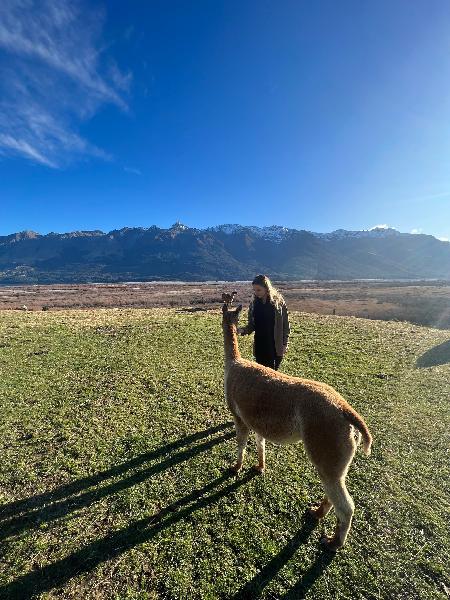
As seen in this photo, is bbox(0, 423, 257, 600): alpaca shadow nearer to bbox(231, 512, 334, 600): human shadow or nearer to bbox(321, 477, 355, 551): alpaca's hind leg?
bbox(231, 512, 334, 600): human shadow

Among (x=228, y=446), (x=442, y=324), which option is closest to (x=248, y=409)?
(x=228, y=446)

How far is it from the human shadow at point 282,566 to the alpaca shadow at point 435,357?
10.6 m

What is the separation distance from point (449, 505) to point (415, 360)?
9139 mm

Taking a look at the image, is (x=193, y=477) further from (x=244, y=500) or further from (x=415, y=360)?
(x=415, y=360)

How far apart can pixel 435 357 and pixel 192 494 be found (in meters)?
12.8

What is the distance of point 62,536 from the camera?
582cm

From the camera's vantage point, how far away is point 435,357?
14.9m

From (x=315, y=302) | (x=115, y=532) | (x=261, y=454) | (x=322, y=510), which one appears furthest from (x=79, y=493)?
(x=315, y=302)

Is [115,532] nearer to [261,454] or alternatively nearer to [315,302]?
[261,454]

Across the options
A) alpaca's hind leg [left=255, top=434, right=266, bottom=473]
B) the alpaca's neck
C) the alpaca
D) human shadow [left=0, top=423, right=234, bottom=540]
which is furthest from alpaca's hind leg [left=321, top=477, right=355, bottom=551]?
human shadow [left=0, top=423, right=234, bottom=540]

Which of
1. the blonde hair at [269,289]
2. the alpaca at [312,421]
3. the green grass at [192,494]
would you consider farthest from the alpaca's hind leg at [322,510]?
the blonde hair at [269,289]

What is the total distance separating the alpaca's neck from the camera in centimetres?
768

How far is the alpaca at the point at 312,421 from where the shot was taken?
509 centimetres

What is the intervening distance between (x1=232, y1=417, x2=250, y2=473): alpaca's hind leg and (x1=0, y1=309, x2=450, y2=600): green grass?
0.31 meters
